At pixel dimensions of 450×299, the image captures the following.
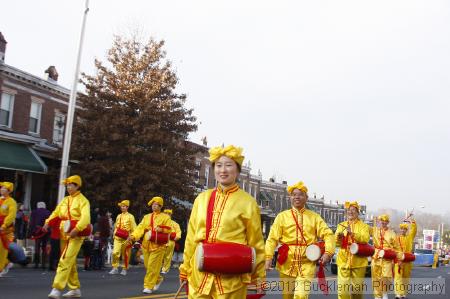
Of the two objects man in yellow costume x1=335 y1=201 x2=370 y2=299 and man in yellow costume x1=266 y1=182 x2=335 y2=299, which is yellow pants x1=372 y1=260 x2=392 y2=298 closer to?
man in yellow costume x1=335 y1=201 x2=370 y2=299

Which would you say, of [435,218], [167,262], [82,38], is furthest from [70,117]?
[435,218]

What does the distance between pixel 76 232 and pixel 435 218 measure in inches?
5988

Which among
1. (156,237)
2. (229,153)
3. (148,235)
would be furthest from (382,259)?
(229,153)

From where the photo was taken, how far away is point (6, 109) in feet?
89.6

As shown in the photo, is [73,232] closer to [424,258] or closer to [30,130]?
[30,130]

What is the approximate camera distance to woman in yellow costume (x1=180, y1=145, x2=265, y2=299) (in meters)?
5.36

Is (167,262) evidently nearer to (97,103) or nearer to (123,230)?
(123,230)

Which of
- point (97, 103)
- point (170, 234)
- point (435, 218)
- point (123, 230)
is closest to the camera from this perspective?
point (170, 234)

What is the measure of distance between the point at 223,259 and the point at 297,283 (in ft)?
10.4

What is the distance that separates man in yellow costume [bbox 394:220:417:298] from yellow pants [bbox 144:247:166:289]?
6004 mm

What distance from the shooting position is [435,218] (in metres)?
150

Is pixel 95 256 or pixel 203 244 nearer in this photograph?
pixel 203 244

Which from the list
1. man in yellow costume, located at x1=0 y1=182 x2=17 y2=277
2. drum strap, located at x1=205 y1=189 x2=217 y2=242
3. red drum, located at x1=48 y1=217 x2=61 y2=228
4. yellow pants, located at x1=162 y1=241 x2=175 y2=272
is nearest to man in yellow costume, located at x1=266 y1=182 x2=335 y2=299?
drum strap, located at x1=205 y1=189 x2=217 y2=242

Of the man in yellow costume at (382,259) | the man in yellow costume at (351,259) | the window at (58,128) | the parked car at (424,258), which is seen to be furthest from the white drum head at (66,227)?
the parked car at (424,258)
